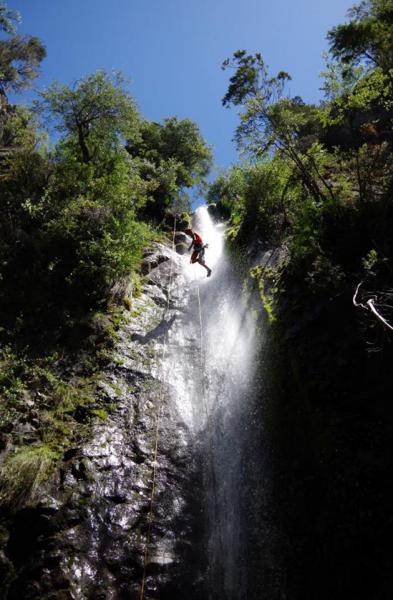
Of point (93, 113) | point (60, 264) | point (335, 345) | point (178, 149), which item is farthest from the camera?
point (178, 149)

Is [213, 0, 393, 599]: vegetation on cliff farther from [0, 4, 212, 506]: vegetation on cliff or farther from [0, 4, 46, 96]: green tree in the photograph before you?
[0, 4, 46, 96]: green tree

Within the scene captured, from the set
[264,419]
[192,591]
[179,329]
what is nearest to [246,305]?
[179,329]

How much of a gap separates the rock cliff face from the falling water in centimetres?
31

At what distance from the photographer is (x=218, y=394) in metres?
9.12

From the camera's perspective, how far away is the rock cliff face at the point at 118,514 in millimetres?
5383

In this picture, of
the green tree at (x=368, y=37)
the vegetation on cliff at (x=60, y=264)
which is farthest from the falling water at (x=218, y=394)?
the green tree at (x=368, y=37)

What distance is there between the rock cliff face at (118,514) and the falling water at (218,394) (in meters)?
0.31

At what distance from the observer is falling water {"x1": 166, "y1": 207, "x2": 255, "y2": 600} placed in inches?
247

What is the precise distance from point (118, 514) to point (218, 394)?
368cm

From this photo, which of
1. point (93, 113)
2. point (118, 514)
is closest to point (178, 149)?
point (93, 113)

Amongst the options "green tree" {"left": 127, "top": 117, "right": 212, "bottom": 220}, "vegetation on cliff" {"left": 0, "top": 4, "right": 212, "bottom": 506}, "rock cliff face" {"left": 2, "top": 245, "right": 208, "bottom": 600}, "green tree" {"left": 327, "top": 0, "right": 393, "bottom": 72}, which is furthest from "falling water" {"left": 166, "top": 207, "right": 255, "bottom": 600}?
"green tree" {"left": 127, "top": 117, "right": 212, "bottom": 220}

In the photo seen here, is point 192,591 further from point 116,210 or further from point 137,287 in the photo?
point 116,210

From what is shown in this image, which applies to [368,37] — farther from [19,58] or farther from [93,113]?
[19,58]

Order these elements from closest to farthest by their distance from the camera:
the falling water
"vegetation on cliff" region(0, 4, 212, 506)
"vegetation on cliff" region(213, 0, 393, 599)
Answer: "vegetation on cliff" region(213, 0, 393, 599)
the falling water
"vegetation on cliff" region(0, 4, 212, 506)
